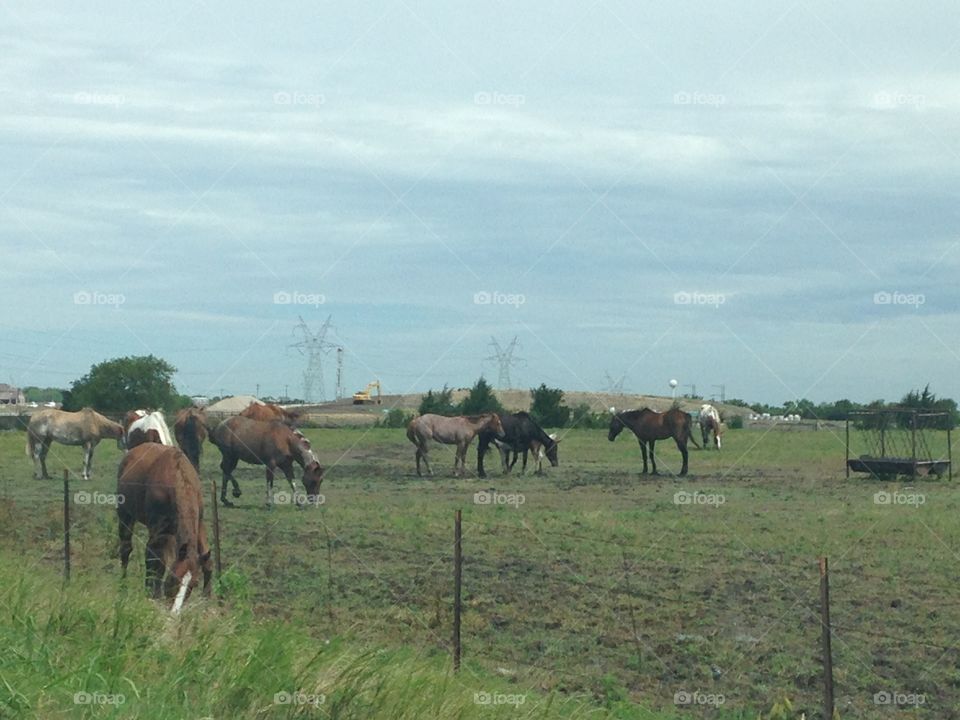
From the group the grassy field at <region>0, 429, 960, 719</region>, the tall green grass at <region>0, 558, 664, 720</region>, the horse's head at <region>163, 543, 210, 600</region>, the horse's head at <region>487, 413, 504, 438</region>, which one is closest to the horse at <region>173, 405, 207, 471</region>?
the grassy field at <region>0, 429, 960, 719</region>

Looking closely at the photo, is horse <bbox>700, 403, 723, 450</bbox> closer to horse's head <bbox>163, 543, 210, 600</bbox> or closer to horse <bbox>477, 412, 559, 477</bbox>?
horse <bbox>477, 412, 559, 477</bbox>

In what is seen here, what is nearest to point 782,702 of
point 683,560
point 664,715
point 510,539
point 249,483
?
point 664,715

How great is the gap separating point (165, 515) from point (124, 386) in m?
36.1

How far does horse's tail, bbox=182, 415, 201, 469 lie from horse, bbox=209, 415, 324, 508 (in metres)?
1.78

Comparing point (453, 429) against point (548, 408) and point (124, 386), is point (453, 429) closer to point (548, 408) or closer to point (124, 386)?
point (124, 386)

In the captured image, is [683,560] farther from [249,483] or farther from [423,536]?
[249,483]

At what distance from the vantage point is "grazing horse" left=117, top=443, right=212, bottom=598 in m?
8.98

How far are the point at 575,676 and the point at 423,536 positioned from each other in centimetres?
755

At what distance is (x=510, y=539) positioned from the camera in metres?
17.0

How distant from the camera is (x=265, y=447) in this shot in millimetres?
22594

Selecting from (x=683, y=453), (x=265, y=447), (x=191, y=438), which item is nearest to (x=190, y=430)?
(x=191, y=438)

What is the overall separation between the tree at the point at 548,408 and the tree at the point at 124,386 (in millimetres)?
16648

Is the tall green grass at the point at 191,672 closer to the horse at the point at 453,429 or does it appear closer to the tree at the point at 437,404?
the horse at the point at 453,429

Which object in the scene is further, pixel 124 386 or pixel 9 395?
pixel 9 395
